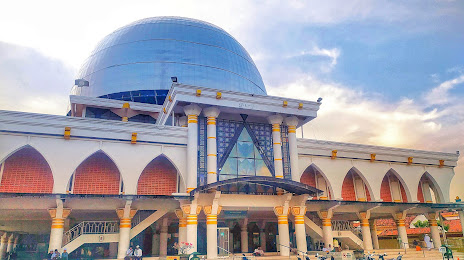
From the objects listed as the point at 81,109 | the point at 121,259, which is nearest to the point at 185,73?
the point at 81,109

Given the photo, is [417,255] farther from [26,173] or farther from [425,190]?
[26,173]

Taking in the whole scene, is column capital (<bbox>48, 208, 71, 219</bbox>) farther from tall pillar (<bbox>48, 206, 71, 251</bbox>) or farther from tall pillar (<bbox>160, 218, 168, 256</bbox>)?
tall pillar (<bbox>160, 218, 168, 256</bbox>)

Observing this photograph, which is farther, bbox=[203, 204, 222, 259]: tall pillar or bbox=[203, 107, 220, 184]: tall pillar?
bbox=[203, 107, 220, 184]: tall pillar

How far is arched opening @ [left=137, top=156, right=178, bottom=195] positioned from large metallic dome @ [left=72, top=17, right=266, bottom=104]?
916 centimetres

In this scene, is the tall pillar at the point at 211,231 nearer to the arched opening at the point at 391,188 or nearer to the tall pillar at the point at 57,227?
the tall pillar at the point at 57,227

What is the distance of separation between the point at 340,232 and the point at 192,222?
11.4 meters

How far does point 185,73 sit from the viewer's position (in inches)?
1186

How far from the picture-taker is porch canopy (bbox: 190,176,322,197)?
18203mm

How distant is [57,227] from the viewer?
17.9 meters

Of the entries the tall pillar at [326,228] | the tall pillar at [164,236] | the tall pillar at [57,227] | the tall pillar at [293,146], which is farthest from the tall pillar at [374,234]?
the tall pillar at [57,227]

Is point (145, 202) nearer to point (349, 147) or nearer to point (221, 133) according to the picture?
point (221, 133)

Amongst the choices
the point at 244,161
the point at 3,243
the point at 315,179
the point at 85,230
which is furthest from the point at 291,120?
the point at 3,243

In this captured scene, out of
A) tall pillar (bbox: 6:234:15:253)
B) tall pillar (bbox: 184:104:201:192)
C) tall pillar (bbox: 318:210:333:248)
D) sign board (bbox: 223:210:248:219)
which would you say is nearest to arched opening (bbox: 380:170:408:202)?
tall pillar (bbox: 318:210:333:248)

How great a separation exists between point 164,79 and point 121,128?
34.5ft
